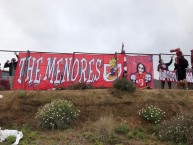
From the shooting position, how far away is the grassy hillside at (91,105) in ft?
46.7

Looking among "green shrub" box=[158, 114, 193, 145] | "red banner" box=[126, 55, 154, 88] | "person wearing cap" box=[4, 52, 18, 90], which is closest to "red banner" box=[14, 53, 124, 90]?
"red banner" box=[126, 55, 154, 88]

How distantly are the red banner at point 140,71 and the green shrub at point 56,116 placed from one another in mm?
5239

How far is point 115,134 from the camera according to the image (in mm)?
13109

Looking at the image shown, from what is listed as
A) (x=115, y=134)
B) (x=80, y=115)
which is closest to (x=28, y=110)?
(x=80, y=115)

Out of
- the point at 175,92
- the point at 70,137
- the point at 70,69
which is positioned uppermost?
the point at 70,69

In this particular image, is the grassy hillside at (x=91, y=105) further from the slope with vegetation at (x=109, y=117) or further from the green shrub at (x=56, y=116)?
the green shrub at (x=56, y=116)

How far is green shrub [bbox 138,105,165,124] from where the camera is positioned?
14.9 metres

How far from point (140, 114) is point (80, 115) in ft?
7.91

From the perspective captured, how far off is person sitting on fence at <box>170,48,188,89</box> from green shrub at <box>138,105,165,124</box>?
4.02m

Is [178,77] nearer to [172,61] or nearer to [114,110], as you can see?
[172,61]

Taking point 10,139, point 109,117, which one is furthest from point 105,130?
point 10,139

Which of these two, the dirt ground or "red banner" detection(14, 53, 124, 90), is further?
"red banner" detection(14, 53, 124, 90)

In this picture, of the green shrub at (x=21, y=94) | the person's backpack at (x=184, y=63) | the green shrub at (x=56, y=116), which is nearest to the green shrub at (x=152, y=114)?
the green shrub at (x=56, y=116)

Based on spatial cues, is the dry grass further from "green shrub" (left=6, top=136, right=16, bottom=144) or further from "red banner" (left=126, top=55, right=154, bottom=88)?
"red banner" (left=126, top=55, right=154, bottom=88)
